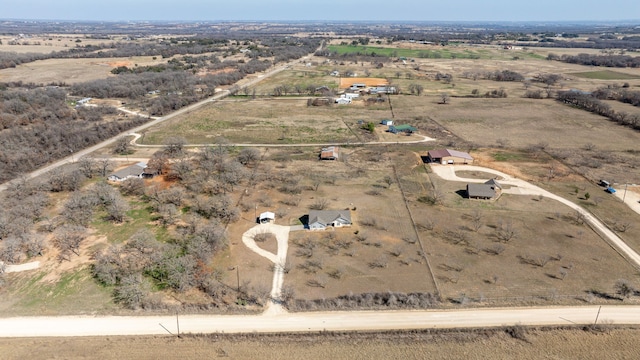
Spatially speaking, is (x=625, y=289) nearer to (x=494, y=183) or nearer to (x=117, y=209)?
(x=494, y=183)

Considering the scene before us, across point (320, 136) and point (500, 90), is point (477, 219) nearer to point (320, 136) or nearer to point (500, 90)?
point (320, 136)

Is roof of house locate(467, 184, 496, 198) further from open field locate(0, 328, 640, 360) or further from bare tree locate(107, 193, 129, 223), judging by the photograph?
bare tree locate(107, 193, 129, 223)

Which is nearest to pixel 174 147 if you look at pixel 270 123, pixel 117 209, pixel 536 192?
pixel 117 209

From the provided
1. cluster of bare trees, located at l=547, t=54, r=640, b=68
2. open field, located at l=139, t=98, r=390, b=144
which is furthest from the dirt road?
cluster of bare trees, located at l=547, t=54, r=640, b=68

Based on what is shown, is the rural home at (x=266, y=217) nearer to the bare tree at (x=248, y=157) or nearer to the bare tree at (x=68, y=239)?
the bare tree at (x=68, y=239)

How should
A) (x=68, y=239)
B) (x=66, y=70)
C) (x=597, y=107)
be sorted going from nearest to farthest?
(x=68, y=239), (x=597, y=107), (x=66, y=70)

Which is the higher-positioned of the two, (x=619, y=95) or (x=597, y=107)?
(x=619, y=95)

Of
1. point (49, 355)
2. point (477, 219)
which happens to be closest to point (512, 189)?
point (477, 219)
